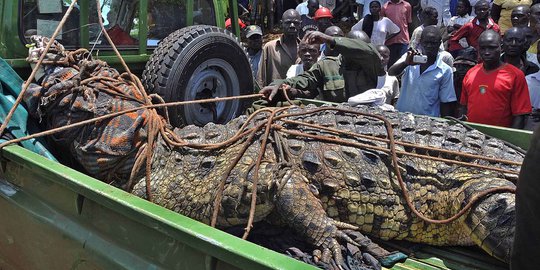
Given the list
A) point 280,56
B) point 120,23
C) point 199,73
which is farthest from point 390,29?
point 120,23

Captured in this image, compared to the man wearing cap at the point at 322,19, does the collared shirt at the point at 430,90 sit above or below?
below

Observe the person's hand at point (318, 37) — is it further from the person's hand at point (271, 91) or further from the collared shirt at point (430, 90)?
the collared shirt at point (430, 90)

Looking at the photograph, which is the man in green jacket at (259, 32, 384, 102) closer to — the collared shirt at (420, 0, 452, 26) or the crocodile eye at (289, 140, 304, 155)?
the crocodile eye at (289, 140, 304, 155)

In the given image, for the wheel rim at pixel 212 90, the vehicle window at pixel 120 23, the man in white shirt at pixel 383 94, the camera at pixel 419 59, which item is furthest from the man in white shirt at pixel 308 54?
the vehicle window at pixel 120 23

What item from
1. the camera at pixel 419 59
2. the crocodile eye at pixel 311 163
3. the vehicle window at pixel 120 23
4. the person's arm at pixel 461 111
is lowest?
the crocodile eye at pixel 311 163

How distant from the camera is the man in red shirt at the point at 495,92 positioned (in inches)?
141

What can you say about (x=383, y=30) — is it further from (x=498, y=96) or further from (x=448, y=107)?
→ (x=498, y=96)

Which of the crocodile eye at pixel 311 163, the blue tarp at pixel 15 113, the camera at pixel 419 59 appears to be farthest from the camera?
the camera at pixel 419 59

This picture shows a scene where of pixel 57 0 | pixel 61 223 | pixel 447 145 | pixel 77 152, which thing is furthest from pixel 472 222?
pixel 57 0

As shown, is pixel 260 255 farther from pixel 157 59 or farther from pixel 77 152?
pixel 157 59

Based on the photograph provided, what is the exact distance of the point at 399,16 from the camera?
7.06 m

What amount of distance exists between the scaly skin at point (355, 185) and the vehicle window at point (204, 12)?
2165 mm

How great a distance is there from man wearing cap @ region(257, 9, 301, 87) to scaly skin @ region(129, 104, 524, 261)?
2649 millimetres

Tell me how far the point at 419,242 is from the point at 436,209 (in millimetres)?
202
